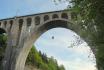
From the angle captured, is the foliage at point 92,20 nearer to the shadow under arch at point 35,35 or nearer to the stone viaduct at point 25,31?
the stone viaduct at point 25,31

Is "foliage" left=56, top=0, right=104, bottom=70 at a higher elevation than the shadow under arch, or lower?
lower

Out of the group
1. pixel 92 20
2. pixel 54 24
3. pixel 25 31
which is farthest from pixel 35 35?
pixel 92 20

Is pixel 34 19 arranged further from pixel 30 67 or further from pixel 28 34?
pixel 30 67

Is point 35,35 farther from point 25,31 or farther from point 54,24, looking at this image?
point 54,24

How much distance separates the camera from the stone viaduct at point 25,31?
38.2m

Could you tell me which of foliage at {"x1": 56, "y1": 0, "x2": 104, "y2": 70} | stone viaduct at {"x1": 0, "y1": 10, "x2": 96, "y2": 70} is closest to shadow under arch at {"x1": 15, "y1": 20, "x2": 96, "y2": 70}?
stone viaduct at {"x1": 0, "y1": 10, "x2": 96, "y2": 70}

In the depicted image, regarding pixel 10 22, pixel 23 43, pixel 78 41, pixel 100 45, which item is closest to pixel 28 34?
pixel 23 43

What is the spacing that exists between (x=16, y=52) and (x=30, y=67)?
2278 cm

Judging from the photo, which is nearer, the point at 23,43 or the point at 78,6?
the point at 78,6

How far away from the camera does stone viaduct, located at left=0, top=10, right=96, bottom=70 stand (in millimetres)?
38219

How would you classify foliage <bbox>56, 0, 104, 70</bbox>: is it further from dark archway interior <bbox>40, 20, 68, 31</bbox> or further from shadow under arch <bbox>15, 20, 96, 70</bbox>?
shadow under arch <bbox>15, 20, 96, 70</bbox>

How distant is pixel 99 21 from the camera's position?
596 inches

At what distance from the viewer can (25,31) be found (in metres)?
40.1

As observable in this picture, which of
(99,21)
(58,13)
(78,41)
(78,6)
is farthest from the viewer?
(58,13)
